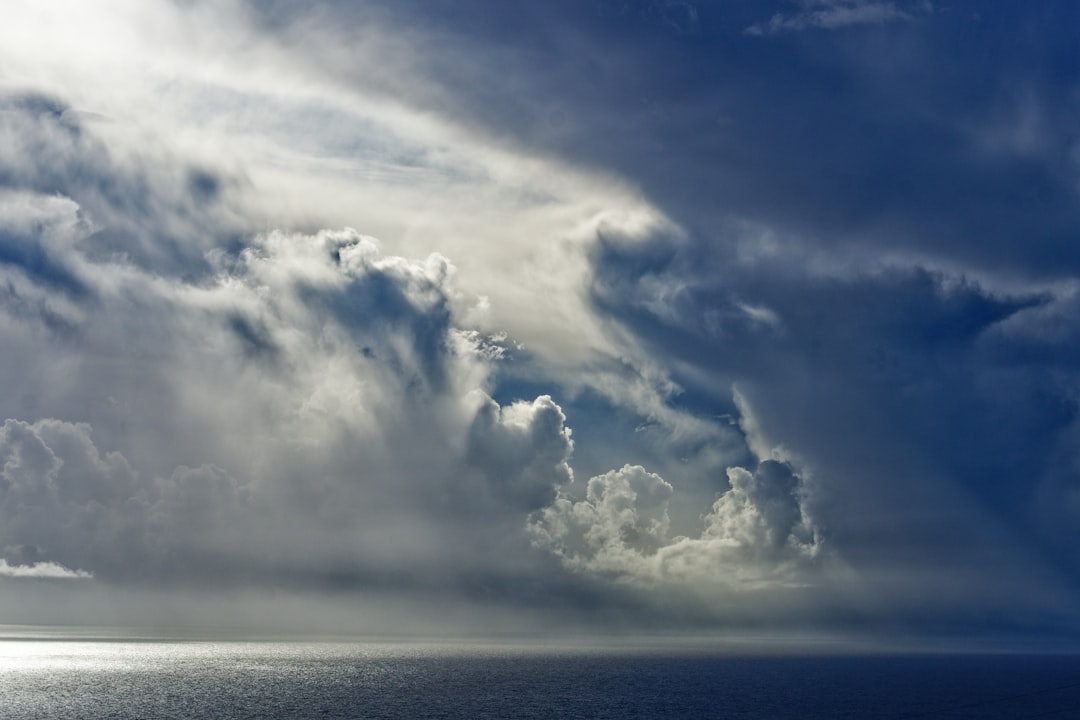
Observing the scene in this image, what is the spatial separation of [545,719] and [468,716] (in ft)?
59.2

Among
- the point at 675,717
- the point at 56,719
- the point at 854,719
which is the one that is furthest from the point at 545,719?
the point at 56,719

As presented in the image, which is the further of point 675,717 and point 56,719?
point 675,717

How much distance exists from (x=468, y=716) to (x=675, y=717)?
153 ft

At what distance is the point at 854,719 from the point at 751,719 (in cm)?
2426

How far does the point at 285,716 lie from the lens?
194 meters

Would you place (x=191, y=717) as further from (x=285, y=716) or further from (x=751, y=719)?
(x=751, y=719)

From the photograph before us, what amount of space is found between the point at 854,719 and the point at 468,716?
A: 8739 cm

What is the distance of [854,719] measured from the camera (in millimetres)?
199750

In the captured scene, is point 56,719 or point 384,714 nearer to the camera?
point 56,719

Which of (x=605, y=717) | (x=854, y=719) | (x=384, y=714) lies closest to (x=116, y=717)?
(x=384, y=714)

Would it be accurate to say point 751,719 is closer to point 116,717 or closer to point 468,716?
point 468,716

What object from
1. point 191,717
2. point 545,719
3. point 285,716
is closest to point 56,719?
point 191,717

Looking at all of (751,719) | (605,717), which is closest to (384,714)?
(605,717)

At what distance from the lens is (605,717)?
197375 millimetres
